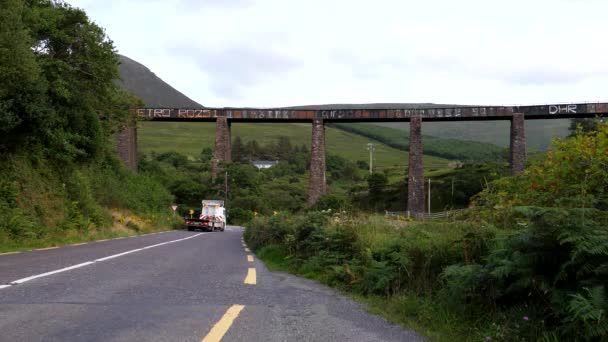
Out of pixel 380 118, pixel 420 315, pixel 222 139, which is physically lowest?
pixel 420 315

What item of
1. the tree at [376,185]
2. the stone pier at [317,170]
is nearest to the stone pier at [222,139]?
the stone pier at [317,170]

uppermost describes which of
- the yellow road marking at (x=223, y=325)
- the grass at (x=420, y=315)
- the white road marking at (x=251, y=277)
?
the yellow road marking at (x=223, y=325)

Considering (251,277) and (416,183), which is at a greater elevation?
(251,277)

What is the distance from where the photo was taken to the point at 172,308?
253 inches

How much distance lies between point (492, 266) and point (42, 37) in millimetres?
24946

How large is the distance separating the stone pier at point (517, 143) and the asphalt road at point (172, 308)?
158 feet

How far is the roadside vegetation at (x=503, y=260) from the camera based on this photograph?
464 cm

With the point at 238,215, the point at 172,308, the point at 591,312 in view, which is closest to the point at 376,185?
the point at 238,215

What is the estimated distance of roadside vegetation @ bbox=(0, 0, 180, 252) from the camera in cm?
1839

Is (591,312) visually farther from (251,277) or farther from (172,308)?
(251,277)

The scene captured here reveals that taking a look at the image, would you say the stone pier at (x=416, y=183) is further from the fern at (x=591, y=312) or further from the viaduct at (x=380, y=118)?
the fern at (x=591, y=312)

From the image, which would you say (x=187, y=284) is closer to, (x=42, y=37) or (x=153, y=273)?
(x=153, y=273)

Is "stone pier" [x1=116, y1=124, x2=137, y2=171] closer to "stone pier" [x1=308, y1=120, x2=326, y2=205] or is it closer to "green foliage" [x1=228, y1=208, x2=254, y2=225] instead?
"stone pier" [x1=308, y1=120, x2=326, y2=205]

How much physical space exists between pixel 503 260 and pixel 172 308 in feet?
12.8
